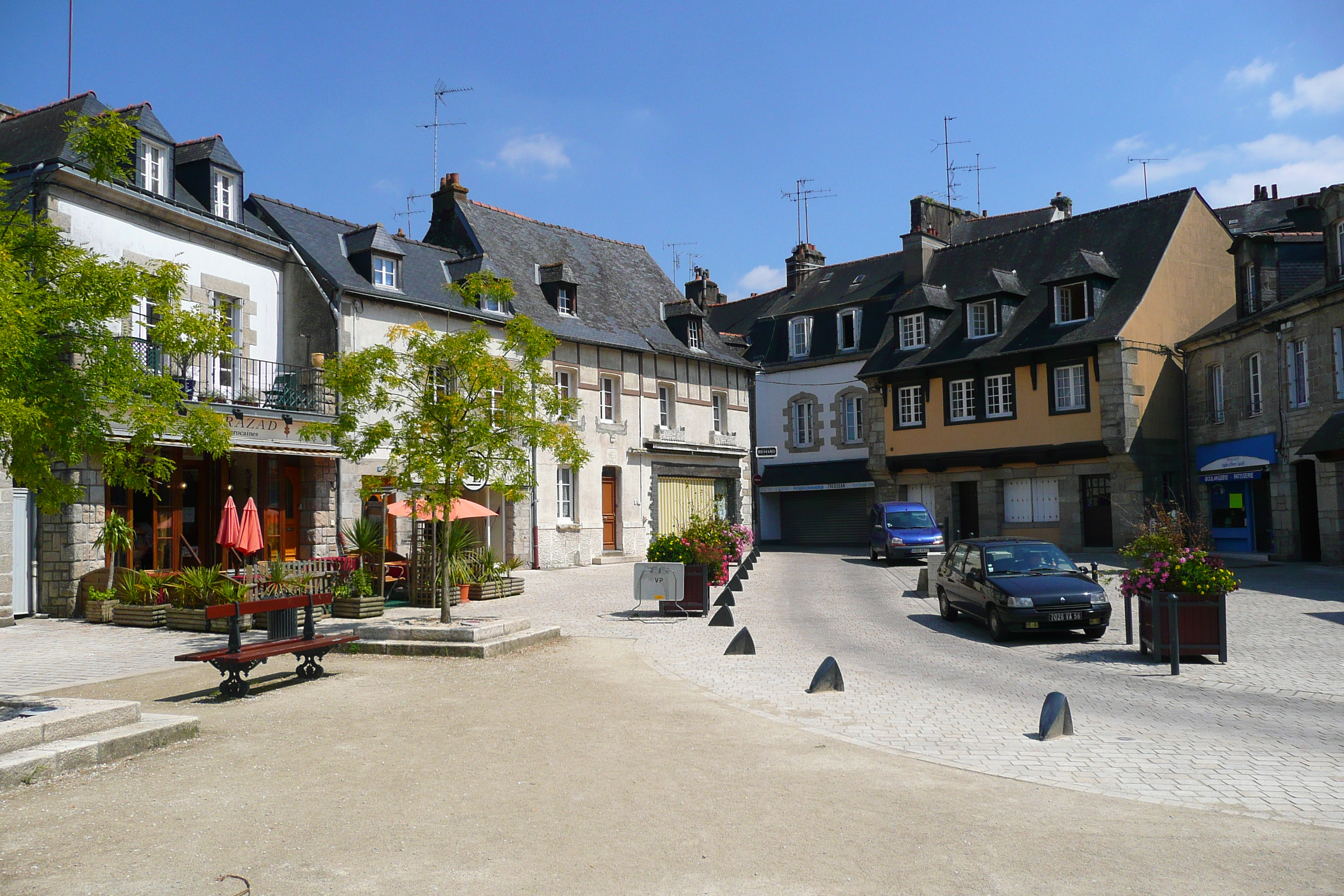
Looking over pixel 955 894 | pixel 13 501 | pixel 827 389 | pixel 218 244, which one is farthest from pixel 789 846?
pixel 827 389

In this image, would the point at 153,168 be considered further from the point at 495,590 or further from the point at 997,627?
the point at 997,627

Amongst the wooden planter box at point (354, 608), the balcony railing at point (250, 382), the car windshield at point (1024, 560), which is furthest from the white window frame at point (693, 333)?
the car windshield at point (1024, 560)

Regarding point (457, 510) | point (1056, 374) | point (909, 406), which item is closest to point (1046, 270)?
point (1056, 374)

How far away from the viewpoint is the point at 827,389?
36000 mm

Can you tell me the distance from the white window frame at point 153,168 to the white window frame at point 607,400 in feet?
39.1

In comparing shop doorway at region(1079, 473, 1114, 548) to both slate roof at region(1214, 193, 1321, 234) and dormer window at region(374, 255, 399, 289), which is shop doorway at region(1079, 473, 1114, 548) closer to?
slate roof at region(1214, 193, 1321, 234)

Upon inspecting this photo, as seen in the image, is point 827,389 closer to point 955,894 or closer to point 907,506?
point 907,506

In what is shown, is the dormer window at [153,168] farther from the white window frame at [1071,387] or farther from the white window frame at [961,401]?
the white window frame at [1071,387]

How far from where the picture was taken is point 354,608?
584 inches

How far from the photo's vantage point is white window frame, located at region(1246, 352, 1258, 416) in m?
24.4

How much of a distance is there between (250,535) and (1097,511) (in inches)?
902

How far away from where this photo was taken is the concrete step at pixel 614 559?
26547 millimetres

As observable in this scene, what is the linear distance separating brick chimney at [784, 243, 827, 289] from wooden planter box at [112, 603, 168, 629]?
29923mm

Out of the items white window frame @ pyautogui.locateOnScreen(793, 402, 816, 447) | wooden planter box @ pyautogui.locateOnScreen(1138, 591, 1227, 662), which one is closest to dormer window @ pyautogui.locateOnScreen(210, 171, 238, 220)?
wooden planter box @ pyautogui.locateOnScreen(1138, 591, 1227, 662)
